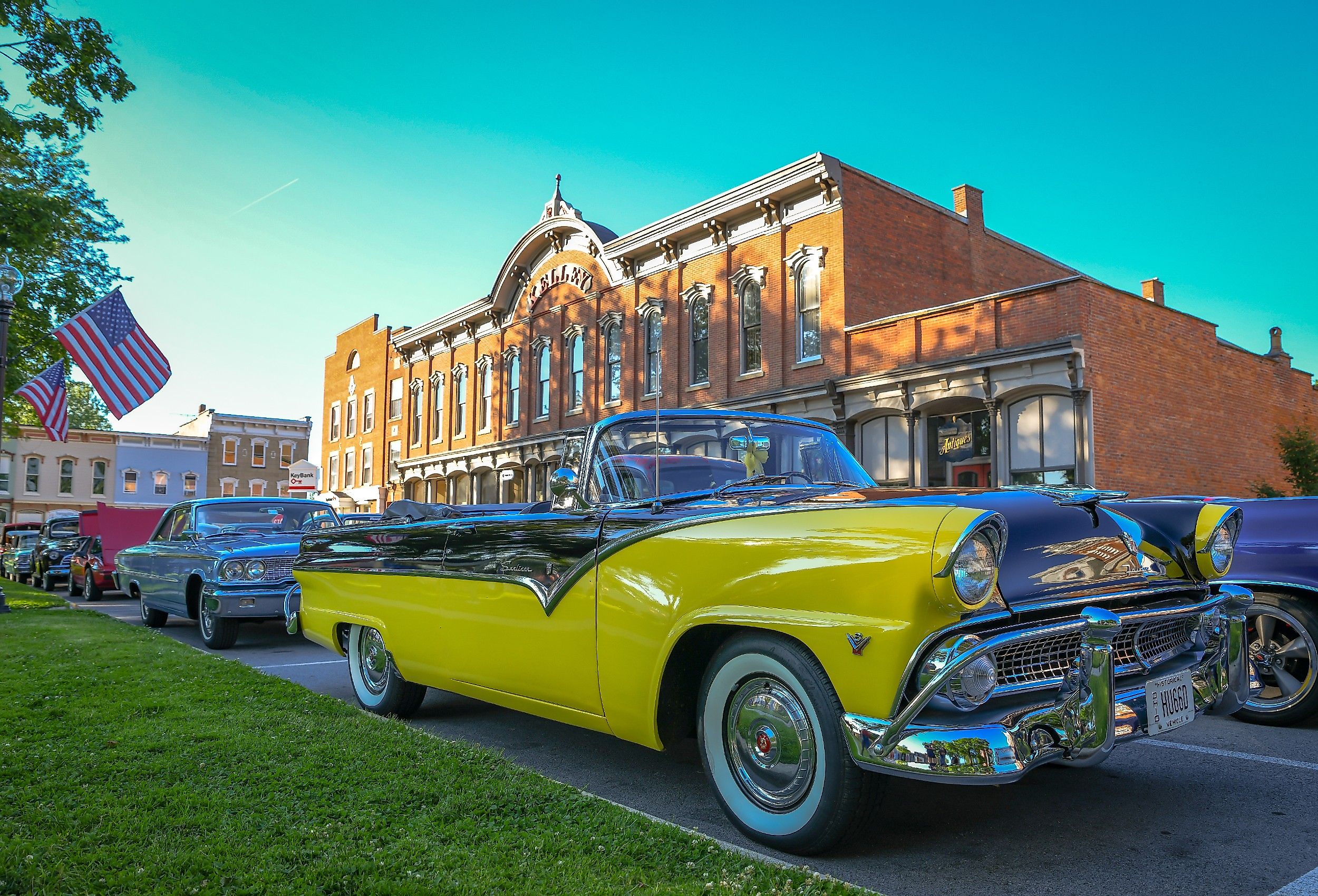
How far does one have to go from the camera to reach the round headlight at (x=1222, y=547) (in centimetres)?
371

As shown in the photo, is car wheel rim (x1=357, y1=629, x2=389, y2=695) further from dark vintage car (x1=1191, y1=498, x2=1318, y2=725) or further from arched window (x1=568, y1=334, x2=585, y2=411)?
arched window (x1=568, y1=334, x2=585, y2=411)

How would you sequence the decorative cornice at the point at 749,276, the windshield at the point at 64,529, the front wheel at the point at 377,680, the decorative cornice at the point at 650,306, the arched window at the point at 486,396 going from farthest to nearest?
the arched window at the point at 486,396
the decorative cornice at the point at 650,306
the windshield at the point at 64,529
the decorative cornice at the point at 749,276
the front wheel at the point at 377,680

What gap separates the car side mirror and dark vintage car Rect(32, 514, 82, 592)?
701 inches

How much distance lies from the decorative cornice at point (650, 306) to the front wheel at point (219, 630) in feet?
53.0

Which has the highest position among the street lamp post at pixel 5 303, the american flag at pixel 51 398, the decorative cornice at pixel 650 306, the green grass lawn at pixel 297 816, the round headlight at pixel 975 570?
the decorative cornice at pixel 650 306

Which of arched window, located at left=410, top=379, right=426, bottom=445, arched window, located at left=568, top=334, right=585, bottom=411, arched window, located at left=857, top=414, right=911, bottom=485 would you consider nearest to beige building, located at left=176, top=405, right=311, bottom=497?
arched window, located at left=410, top=379, right=426, bottom=445

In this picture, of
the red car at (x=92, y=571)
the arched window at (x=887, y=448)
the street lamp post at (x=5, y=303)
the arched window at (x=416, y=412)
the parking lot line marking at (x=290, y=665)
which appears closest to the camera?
the parking lot line marking at (x=290, y=665)

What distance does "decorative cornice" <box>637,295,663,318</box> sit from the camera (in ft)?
79.2

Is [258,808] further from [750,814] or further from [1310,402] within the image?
[1310,402]

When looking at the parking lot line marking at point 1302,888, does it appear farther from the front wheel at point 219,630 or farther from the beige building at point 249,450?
the beige building at point 249,450

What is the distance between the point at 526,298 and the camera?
30156 mm

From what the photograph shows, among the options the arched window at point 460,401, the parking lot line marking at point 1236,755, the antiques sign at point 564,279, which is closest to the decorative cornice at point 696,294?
the antiques sign at point 564,279

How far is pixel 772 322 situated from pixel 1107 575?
18010mm

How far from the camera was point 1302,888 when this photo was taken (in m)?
2.92
